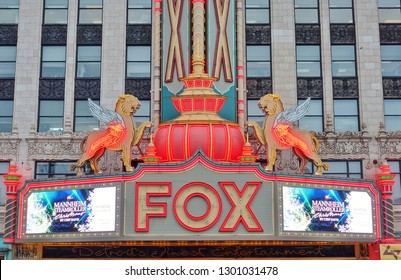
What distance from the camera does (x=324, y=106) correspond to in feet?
111

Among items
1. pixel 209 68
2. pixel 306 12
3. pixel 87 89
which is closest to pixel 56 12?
pixel 87 89

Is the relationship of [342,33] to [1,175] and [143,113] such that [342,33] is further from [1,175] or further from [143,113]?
[1,175]

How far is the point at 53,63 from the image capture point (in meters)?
34.5

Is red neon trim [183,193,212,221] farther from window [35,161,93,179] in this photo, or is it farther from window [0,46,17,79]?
window [0,46,17,79]

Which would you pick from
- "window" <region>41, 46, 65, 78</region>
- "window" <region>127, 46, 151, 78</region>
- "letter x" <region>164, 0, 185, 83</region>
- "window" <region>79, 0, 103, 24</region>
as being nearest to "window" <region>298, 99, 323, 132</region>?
"letter x" <region>164, 0, 185, 83</region>

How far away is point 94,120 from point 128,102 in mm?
5548

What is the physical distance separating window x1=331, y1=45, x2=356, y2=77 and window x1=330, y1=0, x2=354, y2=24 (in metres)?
1.57

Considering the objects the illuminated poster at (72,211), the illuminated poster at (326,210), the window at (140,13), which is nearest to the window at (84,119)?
the window at (140,13)

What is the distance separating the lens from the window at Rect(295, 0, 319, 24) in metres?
35.1

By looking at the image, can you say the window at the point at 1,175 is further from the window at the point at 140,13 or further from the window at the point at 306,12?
the window at the point at 306,12

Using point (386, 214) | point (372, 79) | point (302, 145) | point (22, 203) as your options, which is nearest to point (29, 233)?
point (22, 203)

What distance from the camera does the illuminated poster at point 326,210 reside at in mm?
26984

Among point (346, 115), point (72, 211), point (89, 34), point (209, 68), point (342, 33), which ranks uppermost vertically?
point (342, 33)

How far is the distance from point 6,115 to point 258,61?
13.3 m
